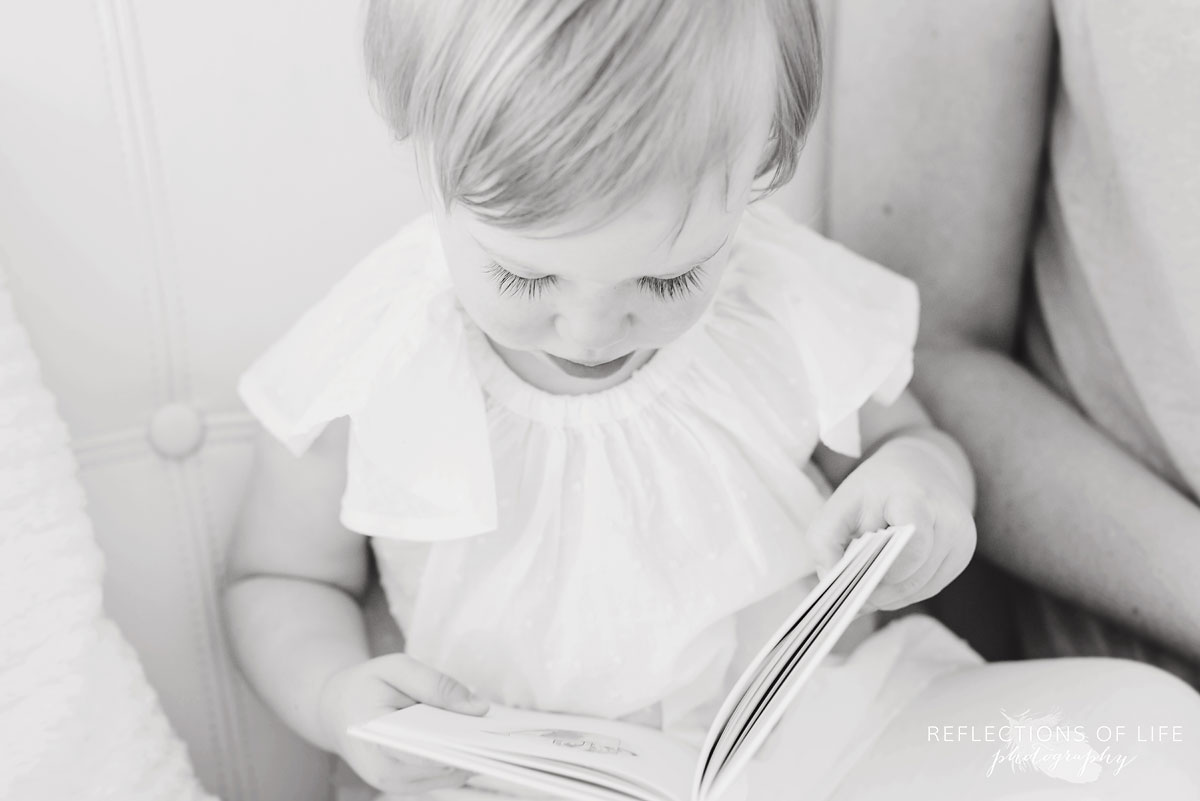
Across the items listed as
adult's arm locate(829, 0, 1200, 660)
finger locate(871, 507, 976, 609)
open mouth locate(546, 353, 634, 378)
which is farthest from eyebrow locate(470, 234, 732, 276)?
adult's arm locate(829, 0, 1200, 660)

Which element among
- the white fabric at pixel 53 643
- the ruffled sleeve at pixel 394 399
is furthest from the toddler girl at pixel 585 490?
the white fabric at pixel 53 643

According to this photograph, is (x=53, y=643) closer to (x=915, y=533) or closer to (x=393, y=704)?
(x=393, y=704)

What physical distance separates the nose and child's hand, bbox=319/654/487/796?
240mm

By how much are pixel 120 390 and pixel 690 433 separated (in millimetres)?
426

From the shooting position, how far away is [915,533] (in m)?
0.72

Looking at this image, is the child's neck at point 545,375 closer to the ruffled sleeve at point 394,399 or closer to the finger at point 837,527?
the ruffled sleeve at point 394,399

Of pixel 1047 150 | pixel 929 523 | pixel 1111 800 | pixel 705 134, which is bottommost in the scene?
pixel 1111 800

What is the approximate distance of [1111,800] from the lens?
2.13 ft

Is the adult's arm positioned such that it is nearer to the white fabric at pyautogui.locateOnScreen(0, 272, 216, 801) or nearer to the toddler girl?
the toddler girl

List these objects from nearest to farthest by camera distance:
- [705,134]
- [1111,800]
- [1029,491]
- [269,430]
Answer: [705,134]
[1111,800]
[269,430]
[1029,491]

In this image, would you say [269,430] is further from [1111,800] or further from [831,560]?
[1111,800]

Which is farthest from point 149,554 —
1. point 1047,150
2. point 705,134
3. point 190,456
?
point 1047,150

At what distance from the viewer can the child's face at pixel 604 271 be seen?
57cm

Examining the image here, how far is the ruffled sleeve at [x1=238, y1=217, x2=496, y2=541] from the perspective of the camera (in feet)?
2.42
